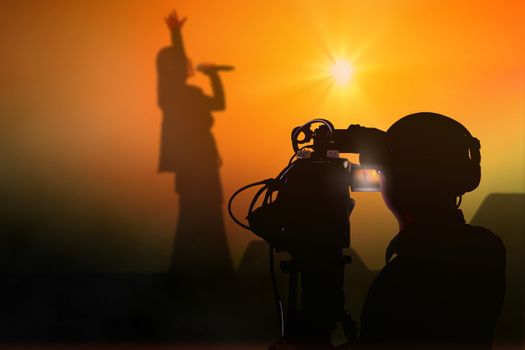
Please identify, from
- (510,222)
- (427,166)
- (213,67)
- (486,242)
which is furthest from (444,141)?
(510,222)

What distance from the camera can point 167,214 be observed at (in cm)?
282

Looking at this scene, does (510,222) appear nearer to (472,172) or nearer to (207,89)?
(207,89)

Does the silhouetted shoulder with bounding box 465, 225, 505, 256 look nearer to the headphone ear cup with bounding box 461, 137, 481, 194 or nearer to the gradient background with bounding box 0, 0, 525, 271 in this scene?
the headphone ear cup with bounding box 461, 137, 481, 194

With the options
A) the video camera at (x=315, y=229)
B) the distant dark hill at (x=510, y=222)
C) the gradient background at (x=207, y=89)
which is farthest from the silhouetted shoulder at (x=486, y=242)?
the distant dark hill at (x=510, y=222)

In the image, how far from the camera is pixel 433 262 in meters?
0.85

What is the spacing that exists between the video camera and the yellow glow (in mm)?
1844

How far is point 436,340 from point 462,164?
0.96ft

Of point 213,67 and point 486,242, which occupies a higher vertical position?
point 213,67

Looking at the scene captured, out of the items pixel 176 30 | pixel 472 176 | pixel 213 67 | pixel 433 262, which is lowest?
pixel 433 262

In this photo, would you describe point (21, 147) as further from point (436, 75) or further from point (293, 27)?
point (436, 75)

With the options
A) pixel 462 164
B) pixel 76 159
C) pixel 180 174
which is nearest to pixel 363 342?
pixel 462 164

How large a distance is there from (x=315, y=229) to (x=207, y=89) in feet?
6.64

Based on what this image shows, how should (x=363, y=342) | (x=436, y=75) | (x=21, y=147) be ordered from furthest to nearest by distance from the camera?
(x=21, y=147), (x=436, y=75), (x=363, y=342)

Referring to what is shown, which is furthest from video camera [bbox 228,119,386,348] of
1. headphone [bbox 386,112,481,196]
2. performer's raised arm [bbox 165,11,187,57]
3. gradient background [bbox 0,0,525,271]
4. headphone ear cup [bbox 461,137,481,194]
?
performer's raised arm [bbox 165,11,187,57]
